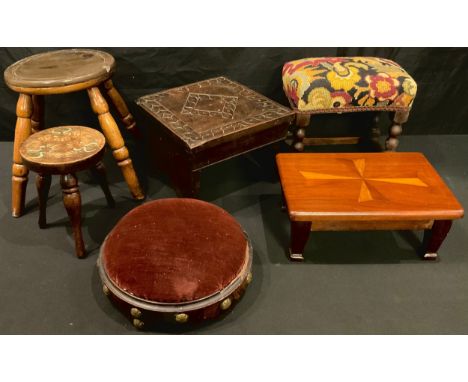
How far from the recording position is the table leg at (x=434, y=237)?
6.64 feet

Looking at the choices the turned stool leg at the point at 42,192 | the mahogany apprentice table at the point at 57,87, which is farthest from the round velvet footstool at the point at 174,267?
the mahogany apprentice table at the point at 57,87

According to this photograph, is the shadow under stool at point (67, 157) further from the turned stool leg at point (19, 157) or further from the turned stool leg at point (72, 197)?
the turned stool leg at point (19, 157)

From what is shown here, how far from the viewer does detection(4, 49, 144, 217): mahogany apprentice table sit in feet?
6.85

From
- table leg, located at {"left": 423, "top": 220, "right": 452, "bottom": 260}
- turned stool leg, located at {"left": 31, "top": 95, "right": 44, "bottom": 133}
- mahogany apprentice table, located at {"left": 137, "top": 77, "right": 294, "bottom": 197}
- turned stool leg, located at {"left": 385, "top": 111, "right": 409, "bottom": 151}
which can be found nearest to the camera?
table leg, located at {"left": 423, "top": 220, "right": 452, "bottom": 260}

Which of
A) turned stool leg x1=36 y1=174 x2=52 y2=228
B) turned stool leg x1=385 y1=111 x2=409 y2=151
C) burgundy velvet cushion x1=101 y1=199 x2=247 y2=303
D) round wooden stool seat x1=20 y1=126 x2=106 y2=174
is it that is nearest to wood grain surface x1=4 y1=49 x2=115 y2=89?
round wooden stool seat x1=20 y1=126 x2=106 y2=174

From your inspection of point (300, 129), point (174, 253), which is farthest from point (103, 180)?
point (300, 129)

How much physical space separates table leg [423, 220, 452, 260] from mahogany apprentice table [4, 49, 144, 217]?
1.59 metres

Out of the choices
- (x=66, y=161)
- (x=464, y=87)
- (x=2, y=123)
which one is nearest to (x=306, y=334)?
(x=66, y=161)

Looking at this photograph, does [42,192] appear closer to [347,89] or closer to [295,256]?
[295,256]

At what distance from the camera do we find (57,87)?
207 centimetres

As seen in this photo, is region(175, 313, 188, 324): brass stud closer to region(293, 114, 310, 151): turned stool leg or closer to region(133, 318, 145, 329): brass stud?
region(133, 318, 145, 329): brass stud

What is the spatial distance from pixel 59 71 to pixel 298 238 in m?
1.44

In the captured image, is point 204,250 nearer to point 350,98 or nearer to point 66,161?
point 66,161

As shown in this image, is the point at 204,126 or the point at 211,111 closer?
the point at 204,126
